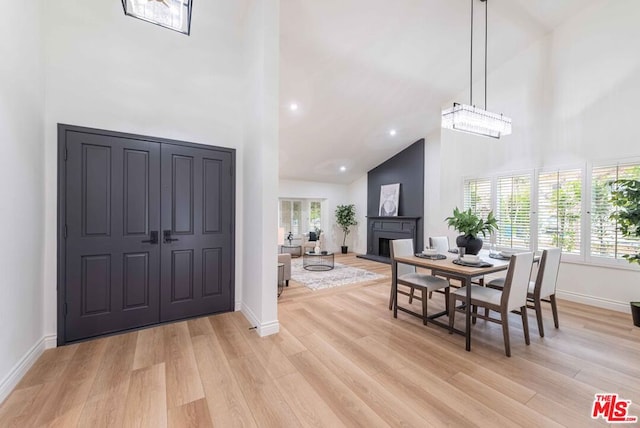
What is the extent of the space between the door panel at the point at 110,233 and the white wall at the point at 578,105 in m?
5.22

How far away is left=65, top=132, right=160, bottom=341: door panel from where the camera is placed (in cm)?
245

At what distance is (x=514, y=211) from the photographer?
171 inches

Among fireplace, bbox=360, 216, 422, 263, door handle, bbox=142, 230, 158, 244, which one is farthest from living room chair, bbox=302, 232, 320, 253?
door handle, bbox=142, 230, 158, 244

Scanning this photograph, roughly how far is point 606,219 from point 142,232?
569cm

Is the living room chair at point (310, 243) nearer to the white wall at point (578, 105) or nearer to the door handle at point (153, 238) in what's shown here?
the white wall at point (578, 105)

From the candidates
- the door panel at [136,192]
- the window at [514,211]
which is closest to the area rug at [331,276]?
the window at [514,211]

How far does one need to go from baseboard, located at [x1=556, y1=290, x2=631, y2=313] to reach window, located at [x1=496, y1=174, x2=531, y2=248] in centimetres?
80

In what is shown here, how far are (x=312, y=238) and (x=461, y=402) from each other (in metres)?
6.59

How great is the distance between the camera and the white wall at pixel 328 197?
319 inches

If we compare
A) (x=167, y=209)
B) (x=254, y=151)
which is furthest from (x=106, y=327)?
(x=254, y=151)

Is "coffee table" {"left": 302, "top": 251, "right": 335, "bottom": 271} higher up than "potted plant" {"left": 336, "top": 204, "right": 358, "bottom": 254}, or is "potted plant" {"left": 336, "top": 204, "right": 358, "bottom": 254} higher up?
"potted plant" {"left": 336, "top": 204, "right": 358, "bottom": 254}

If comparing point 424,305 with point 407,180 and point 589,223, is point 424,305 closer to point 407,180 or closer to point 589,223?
point 589,223

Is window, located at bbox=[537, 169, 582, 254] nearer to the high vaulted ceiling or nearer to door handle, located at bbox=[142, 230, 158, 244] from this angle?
the high vaulted ceiling

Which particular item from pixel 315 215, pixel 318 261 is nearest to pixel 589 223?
pixel 318 261
